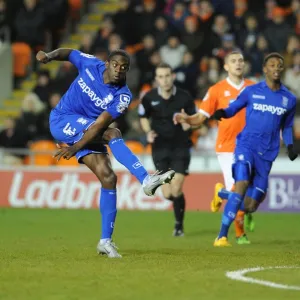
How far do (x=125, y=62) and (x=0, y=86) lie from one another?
49.8 feet

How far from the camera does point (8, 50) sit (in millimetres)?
24609

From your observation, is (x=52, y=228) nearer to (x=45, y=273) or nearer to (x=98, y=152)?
(x=98, y=152)

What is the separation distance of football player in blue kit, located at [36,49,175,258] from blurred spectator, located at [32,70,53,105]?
12214 millimetres

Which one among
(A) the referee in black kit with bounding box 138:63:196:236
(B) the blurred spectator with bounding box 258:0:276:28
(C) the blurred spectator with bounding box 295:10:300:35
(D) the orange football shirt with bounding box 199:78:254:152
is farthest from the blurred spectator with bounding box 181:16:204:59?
(D) the orange football shirt with bounding box 199:78:254:152

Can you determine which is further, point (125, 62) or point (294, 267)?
point (125, 62)

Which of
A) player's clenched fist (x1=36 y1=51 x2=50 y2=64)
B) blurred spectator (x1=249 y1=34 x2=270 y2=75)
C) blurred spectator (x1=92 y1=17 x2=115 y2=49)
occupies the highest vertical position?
blurred spectator (x1=92 y1=17 x2=115 y2=49)

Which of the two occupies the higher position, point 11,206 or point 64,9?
point 64,9

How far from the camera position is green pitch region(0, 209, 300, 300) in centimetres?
784

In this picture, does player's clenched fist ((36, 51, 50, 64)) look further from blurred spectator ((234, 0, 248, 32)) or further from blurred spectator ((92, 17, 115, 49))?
blurred spectator ((92, 17, 115, 49))

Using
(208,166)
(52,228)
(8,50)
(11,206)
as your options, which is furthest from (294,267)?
(8,50)

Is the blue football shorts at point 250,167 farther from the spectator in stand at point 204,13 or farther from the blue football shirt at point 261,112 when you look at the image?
the spectator in stand at point 204,13

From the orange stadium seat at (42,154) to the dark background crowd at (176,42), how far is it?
0.84 feet

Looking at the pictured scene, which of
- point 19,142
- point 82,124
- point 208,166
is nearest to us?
point 82,124

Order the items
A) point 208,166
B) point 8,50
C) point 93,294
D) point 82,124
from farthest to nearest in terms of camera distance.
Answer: point 8,50 → point 208,166 → point 82,124 → point 93,294
